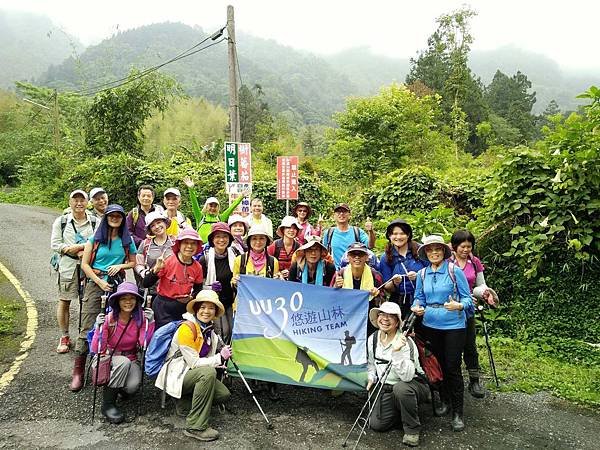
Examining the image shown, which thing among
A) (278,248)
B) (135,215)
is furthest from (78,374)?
(278,248)

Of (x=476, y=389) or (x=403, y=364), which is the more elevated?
(x=403, y=364)

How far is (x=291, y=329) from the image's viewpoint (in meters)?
4.62

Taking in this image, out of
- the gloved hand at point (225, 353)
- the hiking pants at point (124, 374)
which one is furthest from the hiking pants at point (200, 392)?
the hiking pants at point (124, 374)

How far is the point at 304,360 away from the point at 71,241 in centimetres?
285

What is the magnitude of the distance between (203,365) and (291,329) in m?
0.97

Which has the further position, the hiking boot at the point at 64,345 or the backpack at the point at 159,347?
the hiking boot at the point at 64,345

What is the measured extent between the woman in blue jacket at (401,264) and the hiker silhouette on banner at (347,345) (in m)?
0.60

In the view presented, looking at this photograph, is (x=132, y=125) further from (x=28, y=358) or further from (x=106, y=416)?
(x=106, y=416)

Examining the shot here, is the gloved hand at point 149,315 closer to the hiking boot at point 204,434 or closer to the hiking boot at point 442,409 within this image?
the hiking boot at point 204,434

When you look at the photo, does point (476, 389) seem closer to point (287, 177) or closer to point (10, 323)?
point (10, 323)

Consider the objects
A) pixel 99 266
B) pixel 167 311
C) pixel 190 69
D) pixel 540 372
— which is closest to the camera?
pixel 167 311

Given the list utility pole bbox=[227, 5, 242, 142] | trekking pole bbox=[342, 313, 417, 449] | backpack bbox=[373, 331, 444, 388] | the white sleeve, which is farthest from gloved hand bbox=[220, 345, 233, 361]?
utility pole bbox=[227, 5, 242, 142]

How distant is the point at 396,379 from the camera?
4.09 m

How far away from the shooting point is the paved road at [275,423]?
12.5 feet
